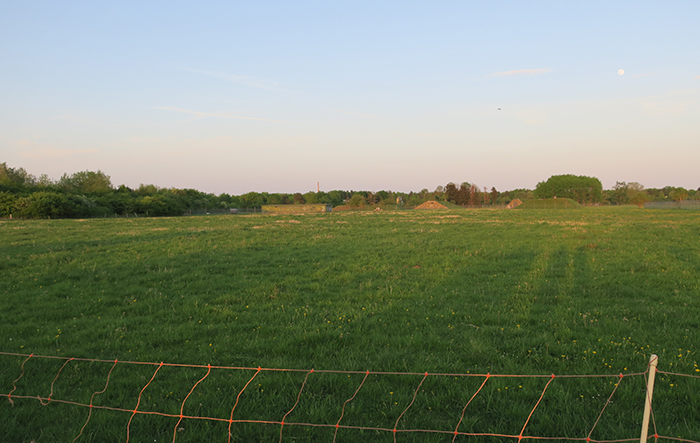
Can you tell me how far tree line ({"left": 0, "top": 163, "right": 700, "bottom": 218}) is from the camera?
172ft

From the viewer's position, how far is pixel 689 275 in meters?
10.2

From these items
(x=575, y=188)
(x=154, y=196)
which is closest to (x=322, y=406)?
(x=154, y=196)

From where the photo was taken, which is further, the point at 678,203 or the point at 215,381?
the point at 678,203

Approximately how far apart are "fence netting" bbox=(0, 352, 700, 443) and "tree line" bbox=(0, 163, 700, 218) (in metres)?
60.6

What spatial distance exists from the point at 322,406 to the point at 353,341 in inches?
76.8

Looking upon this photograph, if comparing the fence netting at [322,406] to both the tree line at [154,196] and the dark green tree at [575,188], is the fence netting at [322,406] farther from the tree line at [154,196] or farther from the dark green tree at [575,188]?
the dark green tree at [575,188]

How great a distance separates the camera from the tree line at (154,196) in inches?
2068

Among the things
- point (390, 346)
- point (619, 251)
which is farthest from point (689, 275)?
point (390, 346)

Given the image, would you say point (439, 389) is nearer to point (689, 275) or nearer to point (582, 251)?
point (689, 275)

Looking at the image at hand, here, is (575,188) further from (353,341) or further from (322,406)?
(322,406)

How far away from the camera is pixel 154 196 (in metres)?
80.9

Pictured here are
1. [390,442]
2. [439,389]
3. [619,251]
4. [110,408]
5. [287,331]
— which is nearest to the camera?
[390,442]

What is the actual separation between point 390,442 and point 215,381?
2.46 m

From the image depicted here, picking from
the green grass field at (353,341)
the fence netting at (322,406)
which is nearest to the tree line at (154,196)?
the green grass field at (353,341)
